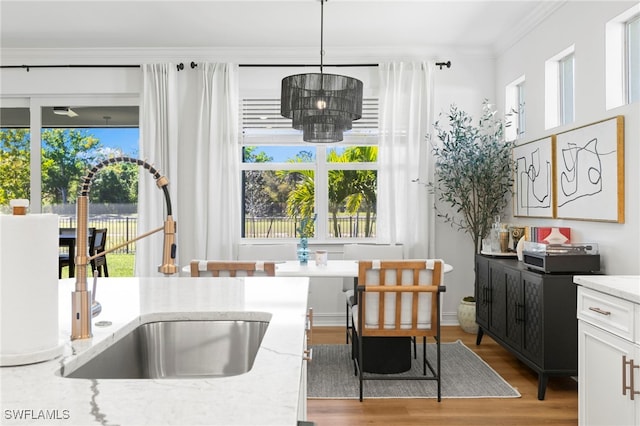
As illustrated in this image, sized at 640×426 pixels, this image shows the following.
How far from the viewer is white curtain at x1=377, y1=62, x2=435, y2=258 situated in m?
4.75

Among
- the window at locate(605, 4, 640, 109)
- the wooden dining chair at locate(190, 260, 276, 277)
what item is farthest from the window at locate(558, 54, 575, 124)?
the wooden dining chair at locate(190, 260, 276, 277)

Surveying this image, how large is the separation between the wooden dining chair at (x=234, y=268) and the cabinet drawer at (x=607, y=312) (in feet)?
5.27

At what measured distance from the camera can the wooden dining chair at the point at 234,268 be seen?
2846 millimetres

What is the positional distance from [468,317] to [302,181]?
2.09 m

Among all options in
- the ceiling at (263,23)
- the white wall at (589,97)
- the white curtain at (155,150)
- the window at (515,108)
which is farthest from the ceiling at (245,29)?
the window at (515,108)

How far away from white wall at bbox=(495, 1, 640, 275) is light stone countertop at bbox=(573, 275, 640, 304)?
62 centimetres

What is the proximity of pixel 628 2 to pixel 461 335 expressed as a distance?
114 inches

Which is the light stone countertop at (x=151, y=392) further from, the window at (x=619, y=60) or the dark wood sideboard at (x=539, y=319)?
the window at (x=619, y=60)

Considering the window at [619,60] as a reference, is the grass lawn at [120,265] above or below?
below

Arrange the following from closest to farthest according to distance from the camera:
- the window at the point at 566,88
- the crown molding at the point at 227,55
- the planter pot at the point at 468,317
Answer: the window at the point at 566,88 < the planter pot at the point at 468,317 < the crown molding at the point at 227,55

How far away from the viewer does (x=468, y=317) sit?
452 centimetres

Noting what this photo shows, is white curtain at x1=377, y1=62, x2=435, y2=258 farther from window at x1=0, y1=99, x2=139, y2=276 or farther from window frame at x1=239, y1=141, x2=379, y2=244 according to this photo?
window at x1=0, y1=99, x2=139, y2=276

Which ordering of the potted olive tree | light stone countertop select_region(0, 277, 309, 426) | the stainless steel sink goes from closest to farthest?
light stone countertop select_region(0, 277, 309, 426) → the stainless steel sink → the potted olive tree

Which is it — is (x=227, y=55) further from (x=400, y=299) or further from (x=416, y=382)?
(x=416, y=382)
